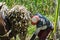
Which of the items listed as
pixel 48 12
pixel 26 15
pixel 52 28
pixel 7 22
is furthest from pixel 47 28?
pixel 48 12

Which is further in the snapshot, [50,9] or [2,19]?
[50,9]

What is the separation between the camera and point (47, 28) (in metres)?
1.98

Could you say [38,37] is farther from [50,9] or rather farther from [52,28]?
[50,9]

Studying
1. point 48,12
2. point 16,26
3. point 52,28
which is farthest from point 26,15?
point 48,12

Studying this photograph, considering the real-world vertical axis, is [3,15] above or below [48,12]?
above

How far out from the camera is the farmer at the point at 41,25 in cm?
193

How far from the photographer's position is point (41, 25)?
1.96 meters

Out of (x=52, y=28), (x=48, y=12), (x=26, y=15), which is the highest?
(x=26, y=15)

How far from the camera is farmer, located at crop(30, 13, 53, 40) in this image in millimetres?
1929

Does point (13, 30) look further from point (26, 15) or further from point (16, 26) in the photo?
point (26, 15)

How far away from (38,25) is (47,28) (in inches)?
3.7

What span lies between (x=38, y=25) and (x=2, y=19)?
347 mm

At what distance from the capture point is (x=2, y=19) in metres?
1.94

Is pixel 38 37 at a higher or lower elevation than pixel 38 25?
lower
